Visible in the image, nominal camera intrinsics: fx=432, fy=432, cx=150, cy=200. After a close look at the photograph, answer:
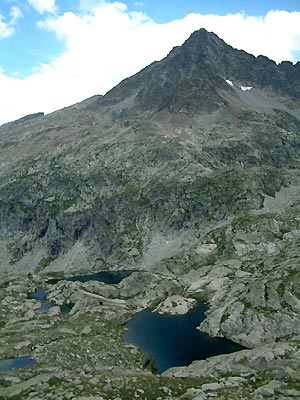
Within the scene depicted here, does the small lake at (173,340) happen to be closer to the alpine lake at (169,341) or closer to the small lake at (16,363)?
the alpine lake at (169,341)

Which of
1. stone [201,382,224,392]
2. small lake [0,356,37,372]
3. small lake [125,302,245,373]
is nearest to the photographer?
stone [201,382,224,392]

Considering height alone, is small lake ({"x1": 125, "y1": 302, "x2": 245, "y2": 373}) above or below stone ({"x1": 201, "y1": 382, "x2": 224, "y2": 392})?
below

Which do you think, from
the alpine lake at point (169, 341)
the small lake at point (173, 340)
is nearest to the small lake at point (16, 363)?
the alpine lake at point (169, 341)

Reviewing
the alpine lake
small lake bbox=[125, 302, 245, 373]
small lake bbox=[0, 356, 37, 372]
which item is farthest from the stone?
small lake bbox=[0, 356, 37, 372]

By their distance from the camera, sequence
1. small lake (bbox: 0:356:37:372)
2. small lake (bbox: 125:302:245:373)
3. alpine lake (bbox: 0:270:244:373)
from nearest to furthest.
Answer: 1. small lake (bbox: 0:356:37:372)
2. alpine lake (bbox: 0:270:244:373)
3. small lake (bbox: 125:302:245:373)

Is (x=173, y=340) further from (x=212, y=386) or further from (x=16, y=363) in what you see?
(x=212, y=386)

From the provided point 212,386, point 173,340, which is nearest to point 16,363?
point 173,340

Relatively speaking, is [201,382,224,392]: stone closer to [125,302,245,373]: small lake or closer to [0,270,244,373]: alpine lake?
[0,270,244,373]: alpine lake
